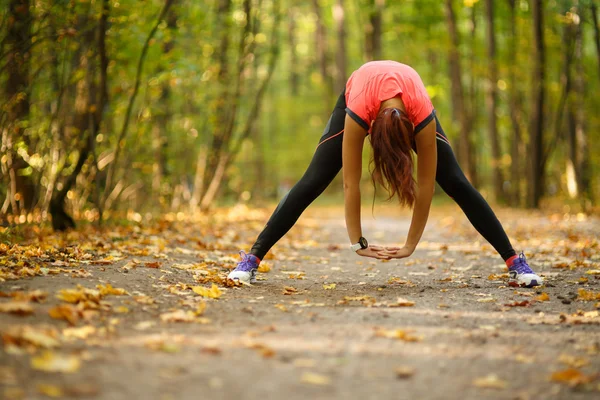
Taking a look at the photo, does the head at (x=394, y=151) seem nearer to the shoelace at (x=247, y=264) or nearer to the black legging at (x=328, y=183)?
the black legging at (x=328, y=183)

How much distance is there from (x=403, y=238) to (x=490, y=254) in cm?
277

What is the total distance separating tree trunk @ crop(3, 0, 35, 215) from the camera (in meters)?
7.02

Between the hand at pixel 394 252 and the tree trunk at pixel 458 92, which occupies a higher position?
the tree trunk at pixel 458 92

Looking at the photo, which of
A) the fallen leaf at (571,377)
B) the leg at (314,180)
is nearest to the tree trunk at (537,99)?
the leg at (314,180)

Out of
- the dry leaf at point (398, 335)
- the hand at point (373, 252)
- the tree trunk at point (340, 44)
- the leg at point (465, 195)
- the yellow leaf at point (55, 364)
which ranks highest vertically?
the tree trunk at point (340, 44)

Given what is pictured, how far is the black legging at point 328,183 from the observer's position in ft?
15.8

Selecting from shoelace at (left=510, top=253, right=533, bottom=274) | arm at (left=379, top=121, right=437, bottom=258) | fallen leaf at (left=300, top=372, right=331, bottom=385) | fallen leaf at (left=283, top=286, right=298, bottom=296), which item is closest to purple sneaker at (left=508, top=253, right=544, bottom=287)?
shoelace at (left=510, top=253, right=533, bottom=274)

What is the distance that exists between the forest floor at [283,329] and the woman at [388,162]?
36 cm

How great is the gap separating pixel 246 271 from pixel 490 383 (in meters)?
2.55

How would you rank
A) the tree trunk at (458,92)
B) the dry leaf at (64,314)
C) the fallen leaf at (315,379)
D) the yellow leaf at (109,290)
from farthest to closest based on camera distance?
the tree trunk at (458,92), the yellow leaf at (109,290), the dry leaf at (64,314), the fallen leaf at (315,379)

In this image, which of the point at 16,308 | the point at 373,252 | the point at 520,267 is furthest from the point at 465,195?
the point at 16,308

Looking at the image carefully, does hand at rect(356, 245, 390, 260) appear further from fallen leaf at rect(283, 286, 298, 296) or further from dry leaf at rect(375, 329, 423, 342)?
dry leaf at rect(375, 329, 423, 342)

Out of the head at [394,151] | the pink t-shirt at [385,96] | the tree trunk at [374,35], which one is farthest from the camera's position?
the tree trunk at [374,35]

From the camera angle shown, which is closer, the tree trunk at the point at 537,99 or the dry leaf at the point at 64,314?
the dry leaf at the point at 64,314
